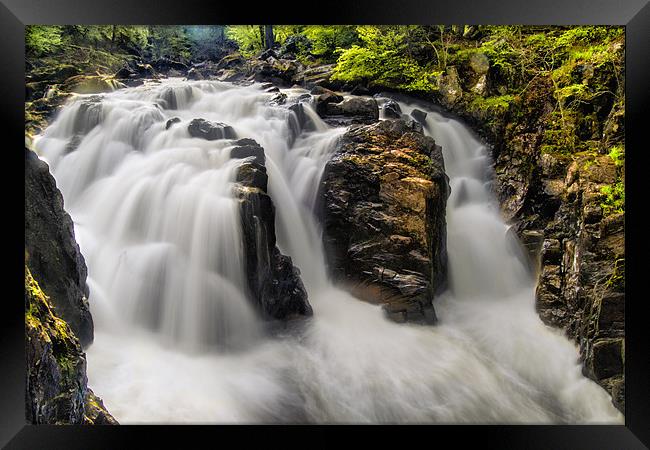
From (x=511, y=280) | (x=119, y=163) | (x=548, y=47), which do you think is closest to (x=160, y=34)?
(x=119, y=163)

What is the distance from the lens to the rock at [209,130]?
11.2 feet

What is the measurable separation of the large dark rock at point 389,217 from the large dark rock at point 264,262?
0.39 metres

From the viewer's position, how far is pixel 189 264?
9.98 feet

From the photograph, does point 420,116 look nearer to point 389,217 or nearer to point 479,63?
point 479,63

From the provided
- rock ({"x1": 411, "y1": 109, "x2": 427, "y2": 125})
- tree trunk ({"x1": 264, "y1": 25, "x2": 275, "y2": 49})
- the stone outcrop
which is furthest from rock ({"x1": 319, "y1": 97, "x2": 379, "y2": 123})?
the stone outcrop

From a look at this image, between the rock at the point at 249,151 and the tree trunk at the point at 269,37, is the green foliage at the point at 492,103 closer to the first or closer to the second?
the tree trunk at the point at 269,37

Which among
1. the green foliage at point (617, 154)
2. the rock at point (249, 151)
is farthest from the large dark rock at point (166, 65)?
the green foliage at point (617, 154)

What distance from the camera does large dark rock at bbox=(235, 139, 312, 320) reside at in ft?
9.96

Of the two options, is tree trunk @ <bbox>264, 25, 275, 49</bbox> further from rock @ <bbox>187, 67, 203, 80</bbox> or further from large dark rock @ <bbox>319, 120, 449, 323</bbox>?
large dark rock @ <bbox>319, 120, 449, 323</bbox>

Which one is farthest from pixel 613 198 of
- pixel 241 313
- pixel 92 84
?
pixel 92 84

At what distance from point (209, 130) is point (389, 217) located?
180cm
